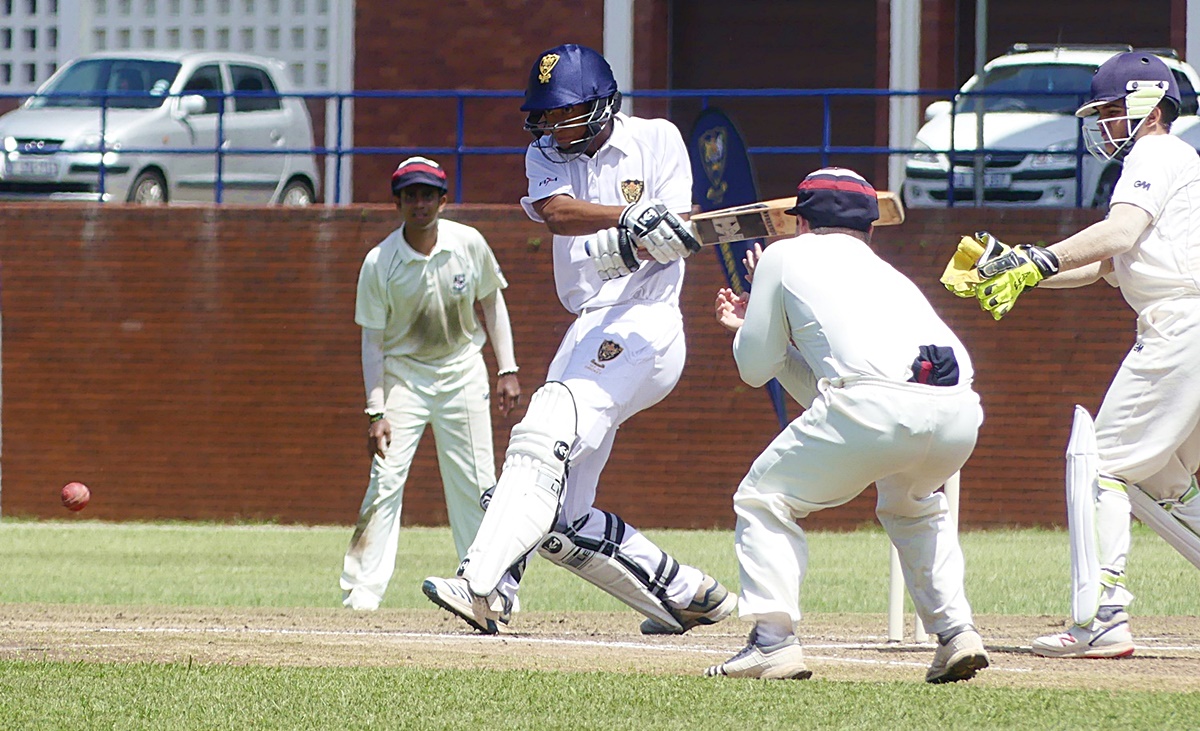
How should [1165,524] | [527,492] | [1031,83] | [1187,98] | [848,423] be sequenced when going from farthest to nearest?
[1031,83]
[1187,98]
[1165,524]
[527,492]
[848,423]

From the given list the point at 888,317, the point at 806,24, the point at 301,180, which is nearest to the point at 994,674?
the point at 888,317

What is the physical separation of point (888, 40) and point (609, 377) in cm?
1330

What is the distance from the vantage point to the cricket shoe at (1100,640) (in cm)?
695

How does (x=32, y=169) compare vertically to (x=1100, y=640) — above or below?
above

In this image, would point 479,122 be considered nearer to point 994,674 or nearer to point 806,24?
point 806,24

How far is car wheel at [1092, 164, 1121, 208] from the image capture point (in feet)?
51.4

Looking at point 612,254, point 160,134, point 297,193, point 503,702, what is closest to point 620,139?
point 612,254

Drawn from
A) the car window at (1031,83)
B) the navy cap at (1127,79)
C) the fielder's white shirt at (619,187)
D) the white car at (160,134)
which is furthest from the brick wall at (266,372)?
the navy cap at (1127,79)

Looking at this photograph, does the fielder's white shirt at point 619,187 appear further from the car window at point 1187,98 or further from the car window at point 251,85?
the car window at point 251,85

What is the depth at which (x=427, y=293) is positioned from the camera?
10.2 metres

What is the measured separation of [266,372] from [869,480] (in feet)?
35.4

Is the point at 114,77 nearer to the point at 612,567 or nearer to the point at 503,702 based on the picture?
the point at 612,567

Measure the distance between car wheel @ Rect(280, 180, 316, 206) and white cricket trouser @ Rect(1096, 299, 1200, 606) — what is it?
13.2 m

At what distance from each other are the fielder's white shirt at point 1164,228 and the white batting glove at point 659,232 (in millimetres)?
1544
